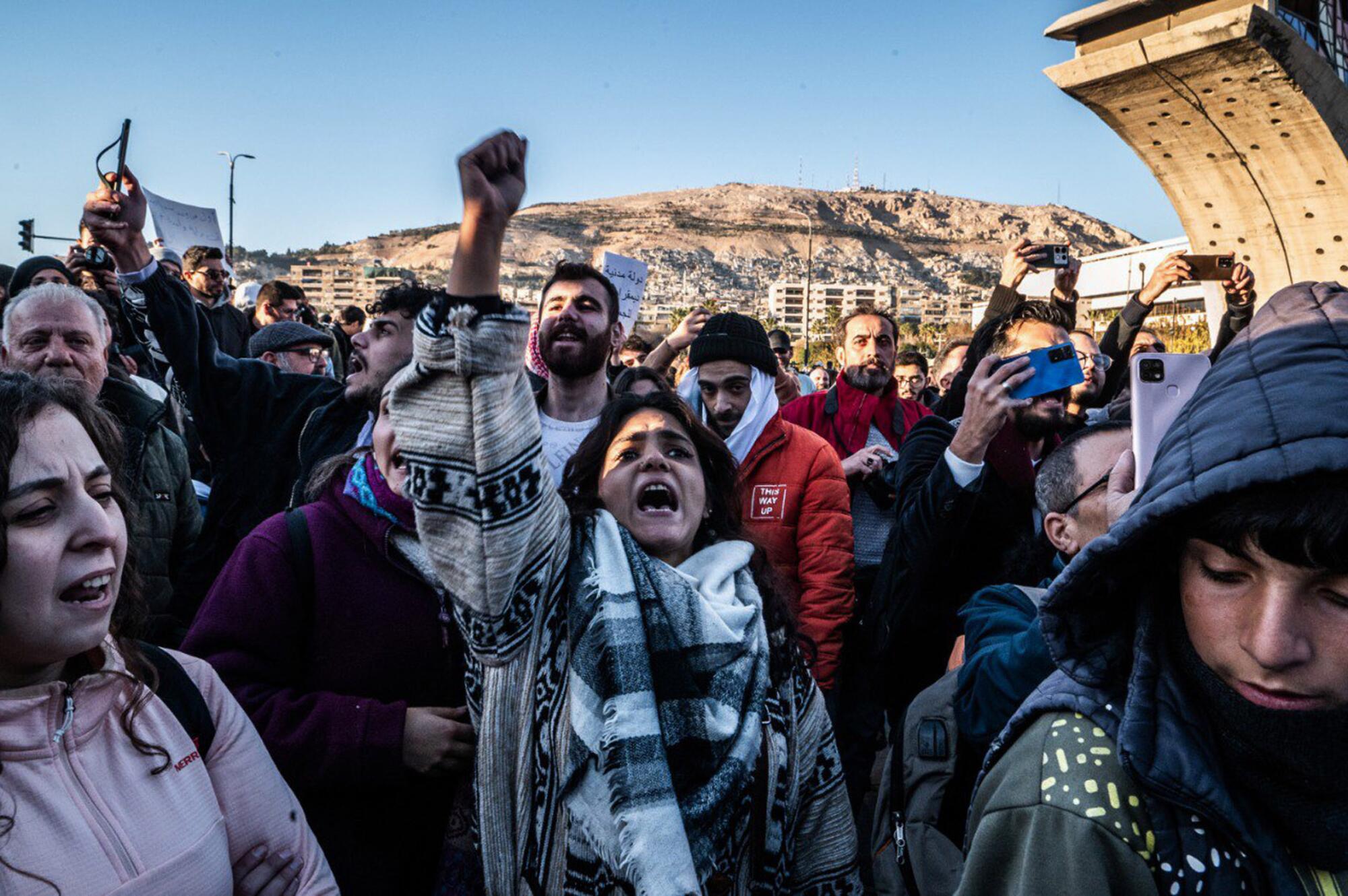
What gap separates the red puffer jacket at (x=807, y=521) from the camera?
3.39 m

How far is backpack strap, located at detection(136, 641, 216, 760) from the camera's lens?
5.23 ft

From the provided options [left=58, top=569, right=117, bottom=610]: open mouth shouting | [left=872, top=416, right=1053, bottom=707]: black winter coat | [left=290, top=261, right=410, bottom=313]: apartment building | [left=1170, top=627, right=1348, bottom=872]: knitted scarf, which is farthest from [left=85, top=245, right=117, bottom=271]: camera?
[left=290, top=261, right=410, bottom=313]: apartment building

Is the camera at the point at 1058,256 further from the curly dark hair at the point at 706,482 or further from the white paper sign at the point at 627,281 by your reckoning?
the curly dark hair at the point at 706,482

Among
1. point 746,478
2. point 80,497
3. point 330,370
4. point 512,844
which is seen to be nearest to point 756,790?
point 512,844

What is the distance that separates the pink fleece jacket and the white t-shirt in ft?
5.67

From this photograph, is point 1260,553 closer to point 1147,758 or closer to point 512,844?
point 1147,758

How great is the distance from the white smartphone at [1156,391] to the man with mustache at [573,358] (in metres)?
2.15

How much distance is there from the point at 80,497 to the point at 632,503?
3.70ft

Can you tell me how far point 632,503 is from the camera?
7.26 feet

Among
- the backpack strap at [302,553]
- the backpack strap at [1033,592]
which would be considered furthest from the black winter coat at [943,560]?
the backpack strap at [302,553]

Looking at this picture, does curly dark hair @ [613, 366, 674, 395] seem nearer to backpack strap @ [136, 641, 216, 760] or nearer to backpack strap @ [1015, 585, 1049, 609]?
backpack strap @ [1015, 585, 1049, 609]

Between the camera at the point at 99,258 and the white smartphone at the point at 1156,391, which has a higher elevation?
the camera at the point at 99,258

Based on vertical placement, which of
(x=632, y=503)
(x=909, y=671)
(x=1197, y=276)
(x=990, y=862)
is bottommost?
(x=909, y=671)

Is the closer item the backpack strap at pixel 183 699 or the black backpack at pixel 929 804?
the backpack strap at pixel 183 699
